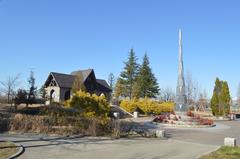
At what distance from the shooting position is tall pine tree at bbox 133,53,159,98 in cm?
7231

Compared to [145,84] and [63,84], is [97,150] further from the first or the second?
[145,84]

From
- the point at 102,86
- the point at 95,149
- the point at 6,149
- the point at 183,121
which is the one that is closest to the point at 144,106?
the point at 102,86

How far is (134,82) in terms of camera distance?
246 ft

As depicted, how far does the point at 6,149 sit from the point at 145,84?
201 feet

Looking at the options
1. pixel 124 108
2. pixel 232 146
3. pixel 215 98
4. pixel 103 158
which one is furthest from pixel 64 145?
pixel 215 98

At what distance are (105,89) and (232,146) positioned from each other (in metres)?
58.9

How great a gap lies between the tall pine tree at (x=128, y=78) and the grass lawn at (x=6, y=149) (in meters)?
61.6

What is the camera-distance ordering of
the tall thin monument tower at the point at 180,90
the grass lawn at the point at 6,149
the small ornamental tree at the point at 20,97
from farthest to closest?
the small ornamental tree at the point at 20,97 → the tall thin monument tower at the point at 180,90 → the grass lawn at the point at 6,149

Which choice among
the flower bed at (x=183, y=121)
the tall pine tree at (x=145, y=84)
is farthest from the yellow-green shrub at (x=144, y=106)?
the flower bed at (x=183, y=121)

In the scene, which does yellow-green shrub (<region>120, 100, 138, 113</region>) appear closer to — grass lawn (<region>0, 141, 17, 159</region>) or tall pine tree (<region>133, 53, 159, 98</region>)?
tall pine tree (<region>133, 53, 159, 98</region>)

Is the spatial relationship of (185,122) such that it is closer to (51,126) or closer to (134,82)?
(51,126)

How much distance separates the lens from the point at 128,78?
76.4 meters

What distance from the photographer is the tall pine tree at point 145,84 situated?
7231 centimetres

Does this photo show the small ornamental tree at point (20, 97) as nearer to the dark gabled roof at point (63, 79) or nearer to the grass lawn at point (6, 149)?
the dark gabled roof at point (63, 79)
